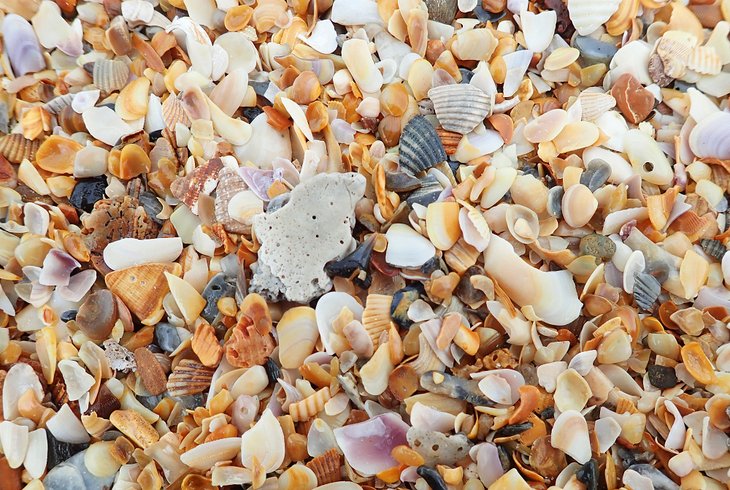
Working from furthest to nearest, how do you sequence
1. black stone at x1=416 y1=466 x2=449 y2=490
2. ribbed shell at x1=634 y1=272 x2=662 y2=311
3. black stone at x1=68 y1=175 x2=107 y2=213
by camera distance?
black stone at x1=68 y1=175 x2=107 y2=213 → ribbed shell at x1=634 y1=272 x2=662 y2=311 → black stone at x1=416 y1=466 x2=449 y2=490

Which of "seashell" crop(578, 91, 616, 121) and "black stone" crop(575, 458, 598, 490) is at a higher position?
"seashell" crop(578, 91, 616, 121)

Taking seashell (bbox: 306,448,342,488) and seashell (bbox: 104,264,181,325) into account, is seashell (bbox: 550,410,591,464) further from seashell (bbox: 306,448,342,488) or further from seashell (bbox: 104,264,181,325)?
seashell (bbox: 104,264,181,325)

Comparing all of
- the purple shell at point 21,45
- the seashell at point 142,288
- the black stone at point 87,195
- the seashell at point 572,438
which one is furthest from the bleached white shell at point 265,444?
the purple shell at point 21,45

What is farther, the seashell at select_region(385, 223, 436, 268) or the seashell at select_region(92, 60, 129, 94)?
the seashell at select_region(92, 60, 129, 94)

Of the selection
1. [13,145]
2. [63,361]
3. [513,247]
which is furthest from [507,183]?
[13,145]

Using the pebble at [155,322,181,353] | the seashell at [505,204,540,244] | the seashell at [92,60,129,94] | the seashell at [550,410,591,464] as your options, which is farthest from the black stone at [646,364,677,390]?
the seashell at [92,60,129,94]

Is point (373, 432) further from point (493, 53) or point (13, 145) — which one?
point (13, 145)

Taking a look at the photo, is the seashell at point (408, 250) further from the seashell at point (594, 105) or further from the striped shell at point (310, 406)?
the seashell at point (594, 105)
